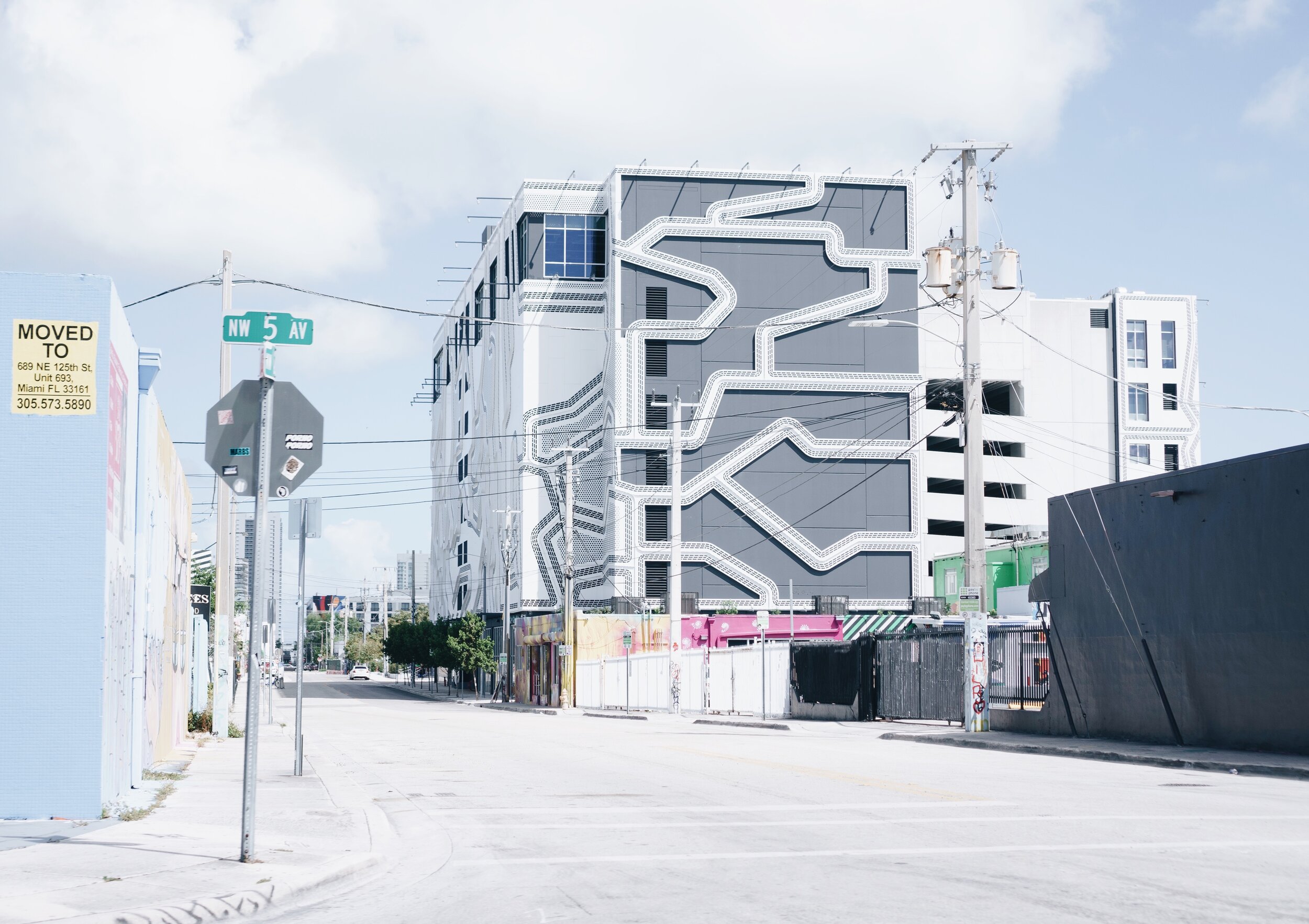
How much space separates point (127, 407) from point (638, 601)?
60248 mm

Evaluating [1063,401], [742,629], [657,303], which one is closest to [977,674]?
[742,629]

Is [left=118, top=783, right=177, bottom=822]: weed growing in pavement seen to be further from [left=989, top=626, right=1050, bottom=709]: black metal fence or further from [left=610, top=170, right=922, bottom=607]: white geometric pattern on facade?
[left=610, top=170, right=922, bottom=607]: white geometric pattern on facade

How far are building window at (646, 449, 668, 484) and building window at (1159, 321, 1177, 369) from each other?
43.6m

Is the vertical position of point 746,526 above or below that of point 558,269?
below

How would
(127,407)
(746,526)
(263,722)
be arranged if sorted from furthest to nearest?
(746,526) < (263,722) < (127,407)

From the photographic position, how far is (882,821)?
12938mm

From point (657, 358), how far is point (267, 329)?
68845mm

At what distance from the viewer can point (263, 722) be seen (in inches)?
1592

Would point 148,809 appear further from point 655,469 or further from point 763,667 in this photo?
point 655,469

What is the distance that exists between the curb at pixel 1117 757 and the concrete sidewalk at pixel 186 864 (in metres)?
12.1

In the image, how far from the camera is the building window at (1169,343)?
100500 millimetres

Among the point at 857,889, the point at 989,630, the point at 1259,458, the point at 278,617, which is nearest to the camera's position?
the point at 857,889

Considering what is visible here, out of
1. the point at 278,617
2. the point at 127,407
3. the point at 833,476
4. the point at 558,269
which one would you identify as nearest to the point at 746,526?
the point at 833,476

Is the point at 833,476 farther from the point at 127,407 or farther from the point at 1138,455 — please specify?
the point at 127,407
